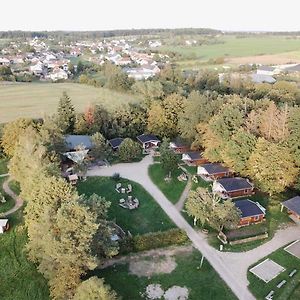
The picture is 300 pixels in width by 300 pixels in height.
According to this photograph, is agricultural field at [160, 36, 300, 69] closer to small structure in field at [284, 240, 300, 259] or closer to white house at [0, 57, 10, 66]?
white house at [0, 57, 10, 66]

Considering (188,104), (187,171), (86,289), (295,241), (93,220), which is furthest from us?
(188,104)

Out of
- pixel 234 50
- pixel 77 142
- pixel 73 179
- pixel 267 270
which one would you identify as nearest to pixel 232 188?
pixel 267 270

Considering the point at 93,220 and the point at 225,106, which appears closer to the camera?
the point at 93,220

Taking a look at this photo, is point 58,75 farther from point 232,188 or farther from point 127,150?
point 232,188

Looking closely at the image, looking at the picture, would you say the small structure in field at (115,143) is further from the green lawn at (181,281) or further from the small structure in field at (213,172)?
the green lawn at (181,281)

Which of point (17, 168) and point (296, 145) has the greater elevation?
point (296, 145)

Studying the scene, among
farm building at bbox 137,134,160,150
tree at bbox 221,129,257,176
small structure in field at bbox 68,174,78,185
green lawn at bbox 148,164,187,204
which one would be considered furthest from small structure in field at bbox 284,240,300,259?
farm building at bbox 137,134,160,150

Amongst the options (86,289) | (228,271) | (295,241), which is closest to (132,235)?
(228,271)

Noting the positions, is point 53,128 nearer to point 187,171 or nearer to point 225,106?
point 187,171
